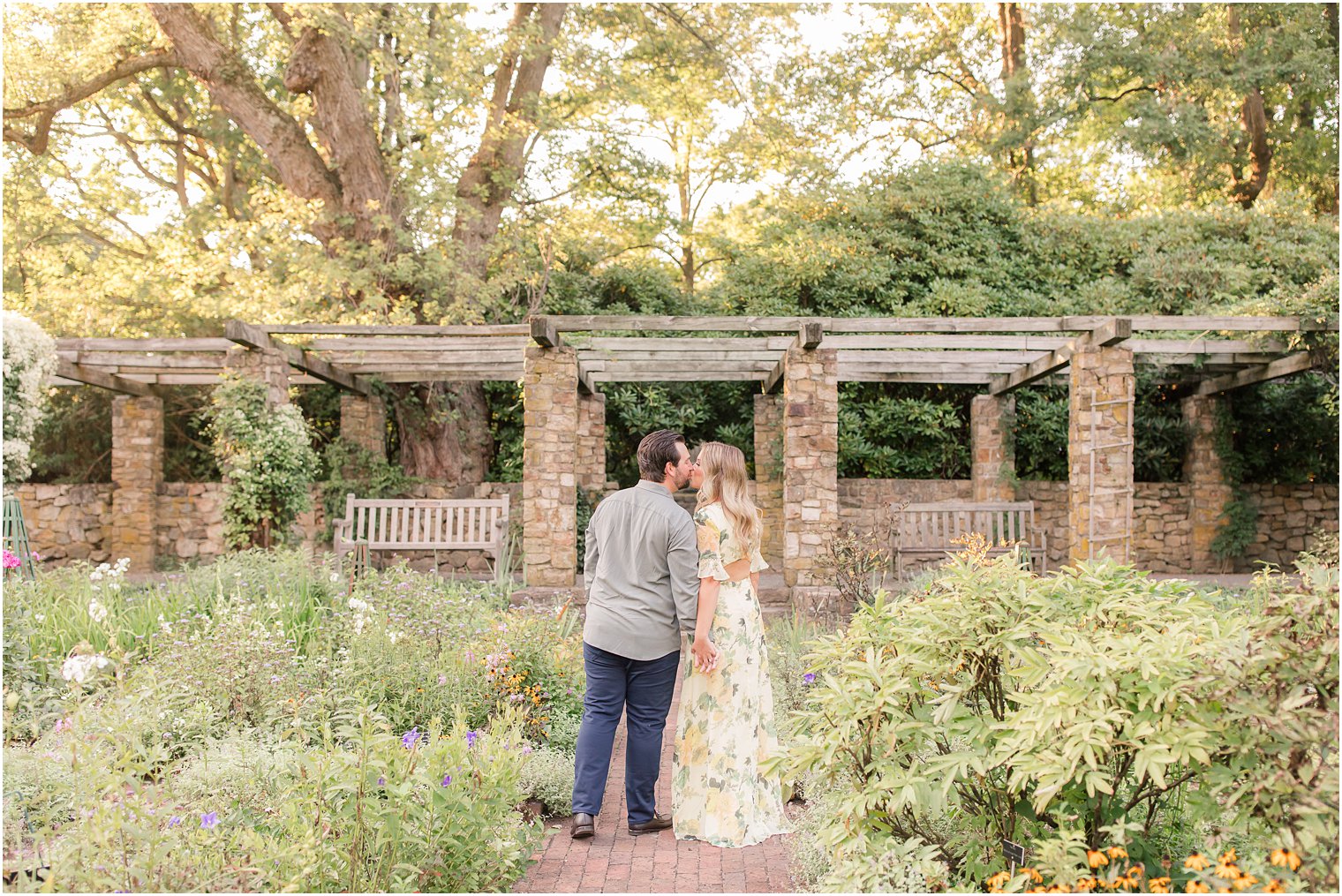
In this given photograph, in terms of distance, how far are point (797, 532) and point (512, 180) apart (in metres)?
6.69

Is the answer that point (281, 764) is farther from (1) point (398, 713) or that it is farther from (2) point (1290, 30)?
(2) point (1290, 30)

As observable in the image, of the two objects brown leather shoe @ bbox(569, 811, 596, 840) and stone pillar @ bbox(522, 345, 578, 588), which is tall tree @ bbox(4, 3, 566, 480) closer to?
stone pillar @ bbox(522, 345, 578, 588)

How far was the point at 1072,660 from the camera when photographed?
89.4 inches

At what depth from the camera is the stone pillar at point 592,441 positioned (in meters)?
12.3

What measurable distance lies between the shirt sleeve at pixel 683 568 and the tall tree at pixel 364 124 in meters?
8.25

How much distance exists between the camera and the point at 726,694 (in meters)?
3.65

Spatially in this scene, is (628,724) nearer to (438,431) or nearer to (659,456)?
(659,456)

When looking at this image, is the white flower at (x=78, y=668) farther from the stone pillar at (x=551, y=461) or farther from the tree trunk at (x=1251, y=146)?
the tree trunk at (x=1251, y=146)

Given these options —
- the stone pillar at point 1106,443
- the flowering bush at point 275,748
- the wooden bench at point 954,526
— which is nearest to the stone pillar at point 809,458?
the wooden bench at point 954,526

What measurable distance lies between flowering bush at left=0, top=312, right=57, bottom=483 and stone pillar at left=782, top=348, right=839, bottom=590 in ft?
23.7

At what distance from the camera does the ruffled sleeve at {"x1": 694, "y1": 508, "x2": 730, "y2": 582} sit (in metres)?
3.61

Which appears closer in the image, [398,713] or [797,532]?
[398,713]

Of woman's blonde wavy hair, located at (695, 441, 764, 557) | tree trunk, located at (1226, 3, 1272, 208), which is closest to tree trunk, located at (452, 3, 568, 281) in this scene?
woman's blonde wavy hair, located at (695, 441, 764, 557)

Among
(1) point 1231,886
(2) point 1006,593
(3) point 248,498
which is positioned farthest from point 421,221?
(1) point 1231,886
